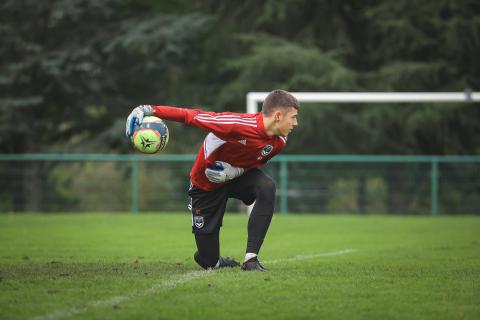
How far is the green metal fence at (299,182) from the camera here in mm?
21156

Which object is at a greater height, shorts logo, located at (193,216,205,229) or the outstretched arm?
the outstretched arm

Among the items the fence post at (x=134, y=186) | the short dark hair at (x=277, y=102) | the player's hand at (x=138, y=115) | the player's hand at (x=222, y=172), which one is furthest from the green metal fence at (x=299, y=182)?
the player's hand at (x=138, y=115)

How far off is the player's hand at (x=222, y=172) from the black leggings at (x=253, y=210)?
0.66 feet

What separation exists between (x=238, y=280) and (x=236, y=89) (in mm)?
18654

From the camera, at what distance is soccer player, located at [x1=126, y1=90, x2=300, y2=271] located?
712 centimetres

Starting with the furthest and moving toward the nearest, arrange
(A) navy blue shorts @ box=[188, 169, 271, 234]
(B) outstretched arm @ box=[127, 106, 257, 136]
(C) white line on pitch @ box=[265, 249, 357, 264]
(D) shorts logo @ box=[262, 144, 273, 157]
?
(C) white line on pitch @ box=[265, 249, 357, 264]
(A) navy blue shorts @ box=[188, 169, 271, 234]
(D) shorts logo @ box=[262, 144, 273, 157]
(B) outstretched arm @ box=[127, 106, 257, 136]

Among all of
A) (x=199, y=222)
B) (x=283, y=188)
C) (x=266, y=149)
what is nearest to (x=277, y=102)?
(x=266, y=149)

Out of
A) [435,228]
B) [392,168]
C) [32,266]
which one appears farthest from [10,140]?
[32,266]

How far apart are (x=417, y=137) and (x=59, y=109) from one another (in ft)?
38.5

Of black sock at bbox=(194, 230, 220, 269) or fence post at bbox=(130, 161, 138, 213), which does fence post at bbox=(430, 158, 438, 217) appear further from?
black sock at bbox=(194, 230, 220, 269)

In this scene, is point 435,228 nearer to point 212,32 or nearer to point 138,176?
point 138,176

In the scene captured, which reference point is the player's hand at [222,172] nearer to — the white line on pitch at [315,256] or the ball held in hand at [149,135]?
the ball held in hand at [149,135]

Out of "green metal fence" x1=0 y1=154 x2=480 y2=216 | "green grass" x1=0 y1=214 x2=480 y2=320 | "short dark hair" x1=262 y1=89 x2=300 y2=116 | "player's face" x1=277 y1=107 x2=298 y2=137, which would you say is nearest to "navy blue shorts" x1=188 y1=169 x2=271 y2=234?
"green grass" x1=0 y1=214 x2=480 y2=320

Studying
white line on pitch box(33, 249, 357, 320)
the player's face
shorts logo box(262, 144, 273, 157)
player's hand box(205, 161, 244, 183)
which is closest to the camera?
white line on pitch box(33, 249, 357, 320)
